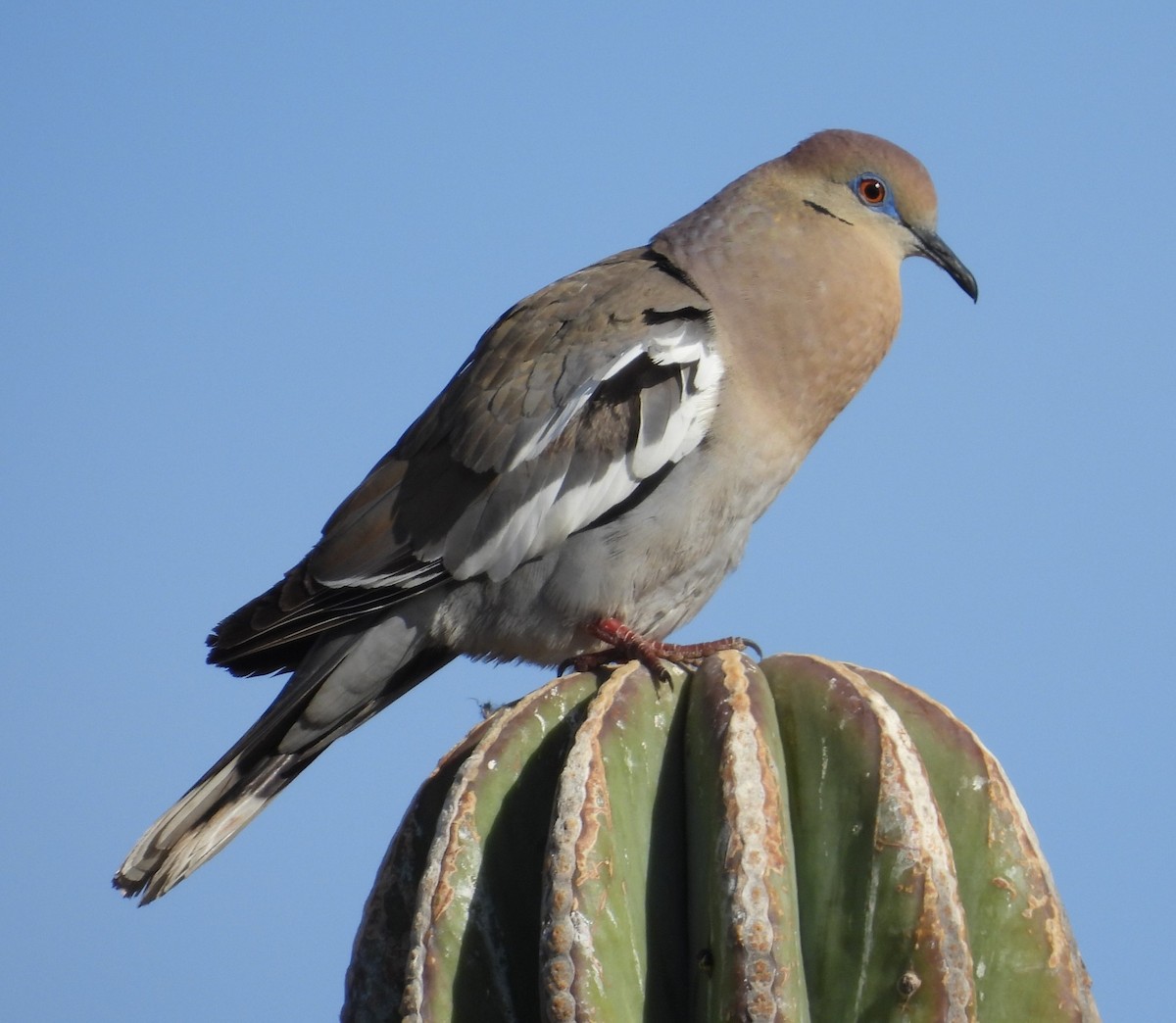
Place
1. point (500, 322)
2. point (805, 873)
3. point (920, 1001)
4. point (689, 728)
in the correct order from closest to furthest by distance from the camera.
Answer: point (920, 1001) → point (805, 873) → point (689, 728) → point (500, 322)

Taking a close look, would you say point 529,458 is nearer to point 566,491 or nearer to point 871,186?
point 566,491

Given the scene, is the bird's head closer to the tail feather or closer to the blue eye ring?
the blue eye ring

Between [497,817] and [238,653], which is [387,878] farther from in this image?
[238,653]

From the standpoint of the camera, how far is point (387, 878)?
8.84 ft

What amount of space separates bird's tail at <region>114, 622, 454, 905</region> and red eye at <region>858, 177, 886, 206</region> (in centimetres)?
190

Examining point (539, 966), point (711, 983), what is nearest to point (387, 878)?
point (539, 966)

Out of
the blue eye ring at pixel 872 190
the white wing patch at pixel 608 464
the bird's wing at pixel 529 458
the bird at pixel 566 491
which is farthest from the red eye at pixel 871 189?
the white wing patch at pixel 608 464

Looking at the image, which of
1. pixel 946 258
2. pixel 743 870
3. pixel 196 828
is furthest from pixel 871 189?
pixel 743 870

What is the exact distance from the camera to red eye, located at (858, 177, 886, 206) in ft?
15.3

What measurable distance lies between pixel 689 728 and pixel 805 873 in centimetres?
31

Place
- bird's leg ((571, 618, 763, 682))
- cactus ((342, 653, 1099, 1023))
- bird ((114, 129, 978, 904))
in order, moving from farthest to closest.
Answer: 1. bird ((114, 129, 978, 904))
2. bird's leg ((571, 618, 763, 682))
3. cactus ((342, 653, 1099, 1023))

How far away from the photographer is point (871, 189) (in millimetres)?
4684

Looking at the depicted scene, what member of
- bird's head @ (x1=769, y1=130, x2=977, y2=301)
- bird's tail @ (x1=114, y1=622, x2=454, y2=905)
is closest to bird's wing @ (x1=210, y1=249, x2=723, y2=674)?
bird's tail @ (x1=114, y1=622, x2=454, y2=905)

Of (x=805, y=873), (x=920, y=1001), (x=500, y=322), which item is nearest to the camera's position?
(x=920, y=1001)
